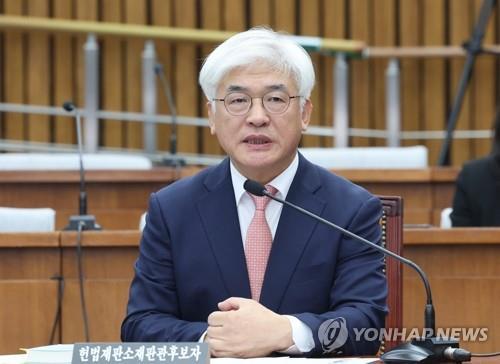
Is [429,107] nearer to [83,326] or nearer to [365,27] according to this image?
[365,27]

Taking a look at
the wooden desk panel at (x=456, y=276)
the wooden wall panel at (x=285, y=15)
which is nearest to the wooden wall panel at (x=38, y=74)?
the wooden wall panel at (x=285, y=15)

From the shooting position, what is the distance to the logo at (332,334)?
8.86 ft

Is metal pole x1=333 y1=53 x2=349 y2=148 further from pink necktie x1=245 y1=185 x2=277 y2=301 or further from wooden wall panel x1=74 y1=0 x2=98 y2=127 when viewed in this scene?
pink necktie x1=245 y1=185 x2=277 y2=301

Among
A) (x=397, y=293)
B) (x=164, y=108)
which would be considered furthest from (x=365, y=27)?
(x=397, y=293)

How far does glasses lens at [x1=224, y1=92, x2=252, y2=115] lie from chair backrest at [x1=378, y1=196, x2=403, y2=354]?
0.48 meters

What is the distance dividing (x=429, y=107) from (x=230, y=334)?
17.9ft

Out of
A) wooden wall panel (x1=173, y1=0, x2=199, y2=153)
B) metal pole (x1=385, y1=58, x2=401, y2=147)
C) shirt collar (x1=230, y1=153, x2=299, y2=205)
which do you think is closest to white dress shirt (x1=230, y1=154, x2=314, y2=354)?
shirt collar (x1=230, y1=153, x2=299, y2=205)

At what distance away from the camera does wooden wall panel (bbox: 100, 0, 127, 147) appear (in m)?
7.79

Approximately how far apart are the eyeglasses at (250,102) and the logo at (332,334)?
1.72ft

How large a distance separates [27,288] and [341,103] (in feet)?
12.1

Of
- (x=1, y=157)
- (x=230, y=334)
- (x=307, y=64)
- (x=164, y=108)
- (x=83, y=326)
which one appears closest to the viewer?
(x=230, y=334)

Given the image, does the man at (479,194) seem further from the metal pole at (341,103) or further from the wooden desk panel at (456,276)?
the metal pole at (341,103)

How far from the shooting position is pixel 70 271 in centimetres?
416

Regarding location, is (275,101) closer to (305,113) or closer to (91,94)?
(305,113)
